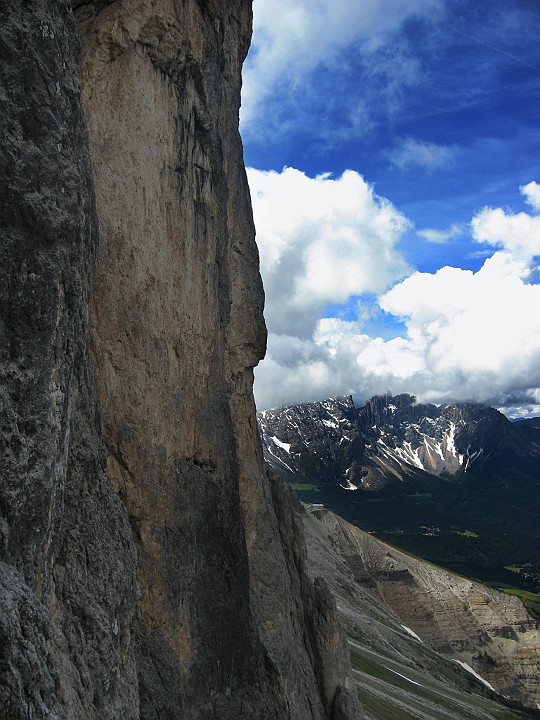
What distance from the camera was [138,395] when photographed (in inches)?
709

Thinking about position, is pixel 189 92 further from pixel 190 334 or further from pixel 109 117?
pixel 190 334

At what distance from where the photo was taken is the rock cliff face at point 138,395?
10422 mm

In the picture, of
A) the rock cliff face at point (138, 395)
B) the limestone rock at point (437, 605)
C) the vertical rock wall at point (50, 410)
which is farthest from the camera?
the limestone rock at point (437, 605)

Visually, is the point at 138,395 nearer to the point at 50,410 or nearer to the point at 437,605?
the point at 50,410

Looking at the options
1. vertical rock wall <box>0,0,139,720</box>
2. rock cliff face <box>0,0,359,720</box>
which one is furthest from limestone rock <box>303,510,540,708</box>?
vertical rock wall <box>0,0,139,720</box>

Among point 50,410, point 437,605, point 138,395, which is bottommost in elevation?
point 437,605

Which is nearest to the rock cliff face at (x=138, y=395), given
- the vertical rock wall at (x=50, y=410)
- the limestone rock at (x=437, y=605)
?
the vertical rock wall at (x=50, y=410)

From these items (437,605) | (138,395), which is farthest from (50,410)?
(437,605)

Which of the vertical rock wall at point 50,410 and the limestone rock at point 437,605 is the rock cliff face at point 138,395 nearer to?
the vertical rock wall at point 50,410

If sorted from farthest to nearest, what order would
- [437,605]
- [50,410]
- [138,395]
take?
[437,605]
[138,395]
[50,410]

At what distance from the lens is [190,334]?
20828mm

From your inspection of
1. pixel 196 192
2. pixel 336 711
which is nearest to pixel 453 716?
pixel 336 711

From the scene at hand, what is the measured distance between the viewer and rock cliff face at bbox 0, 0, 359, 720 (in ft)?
34.2

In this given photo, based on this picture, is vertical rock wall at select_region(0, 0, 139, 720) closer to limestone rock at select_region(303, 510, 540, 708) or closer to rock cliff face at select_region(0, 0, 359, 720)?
rock cliff face at select_region(0, 0, 359, 720)
